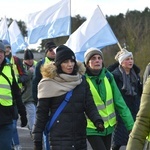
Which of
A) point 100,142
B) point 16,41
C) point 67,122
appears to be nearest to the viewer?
point 67,122

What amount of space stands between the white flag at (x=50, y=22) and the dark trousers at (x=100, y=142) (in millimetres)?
4833

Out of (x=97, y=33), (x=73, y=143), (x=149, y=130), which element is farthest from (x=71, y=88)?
(x=97, y=33)

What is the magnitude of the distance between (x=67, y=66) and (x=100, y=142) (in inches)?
44.6

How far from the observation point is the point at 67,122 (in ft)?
16.5

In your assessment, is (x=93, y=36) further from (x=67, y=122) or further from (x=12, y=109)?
(x=67, y=122)

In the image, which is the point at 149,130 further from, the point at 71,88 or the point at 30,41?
the point at 30,41

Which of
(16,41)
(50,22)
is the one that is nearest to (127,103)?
(50,22)

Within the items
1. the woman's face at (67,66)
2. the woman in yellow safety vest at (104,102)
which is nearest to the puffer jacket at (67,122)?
the woman's face at (67,66)

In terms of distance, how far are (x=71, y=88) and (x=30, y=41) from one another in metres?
6.59

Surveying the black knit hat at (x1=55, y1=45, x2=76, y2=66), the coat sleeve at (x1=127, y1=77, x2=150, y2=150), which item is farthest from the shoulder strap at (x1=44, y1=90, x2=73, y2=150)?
the coat sleeve at (x1=127, y1=77, x2=150, y2=150)

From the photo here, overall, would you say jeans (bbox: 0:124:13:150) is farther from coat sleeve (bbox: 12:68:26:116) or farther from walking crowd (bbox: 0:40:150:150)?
coat sleeve (bbox: 12:68:26:116)

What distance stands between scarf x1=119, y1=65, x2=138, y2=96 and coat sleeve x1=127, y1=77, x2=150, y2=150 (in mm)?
3877

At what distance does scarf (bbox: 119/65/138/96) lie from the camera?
729cm

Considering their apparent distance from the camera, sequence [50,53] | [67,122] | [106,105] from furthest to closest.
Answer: [50,53] → [106,105] → [67,122]
